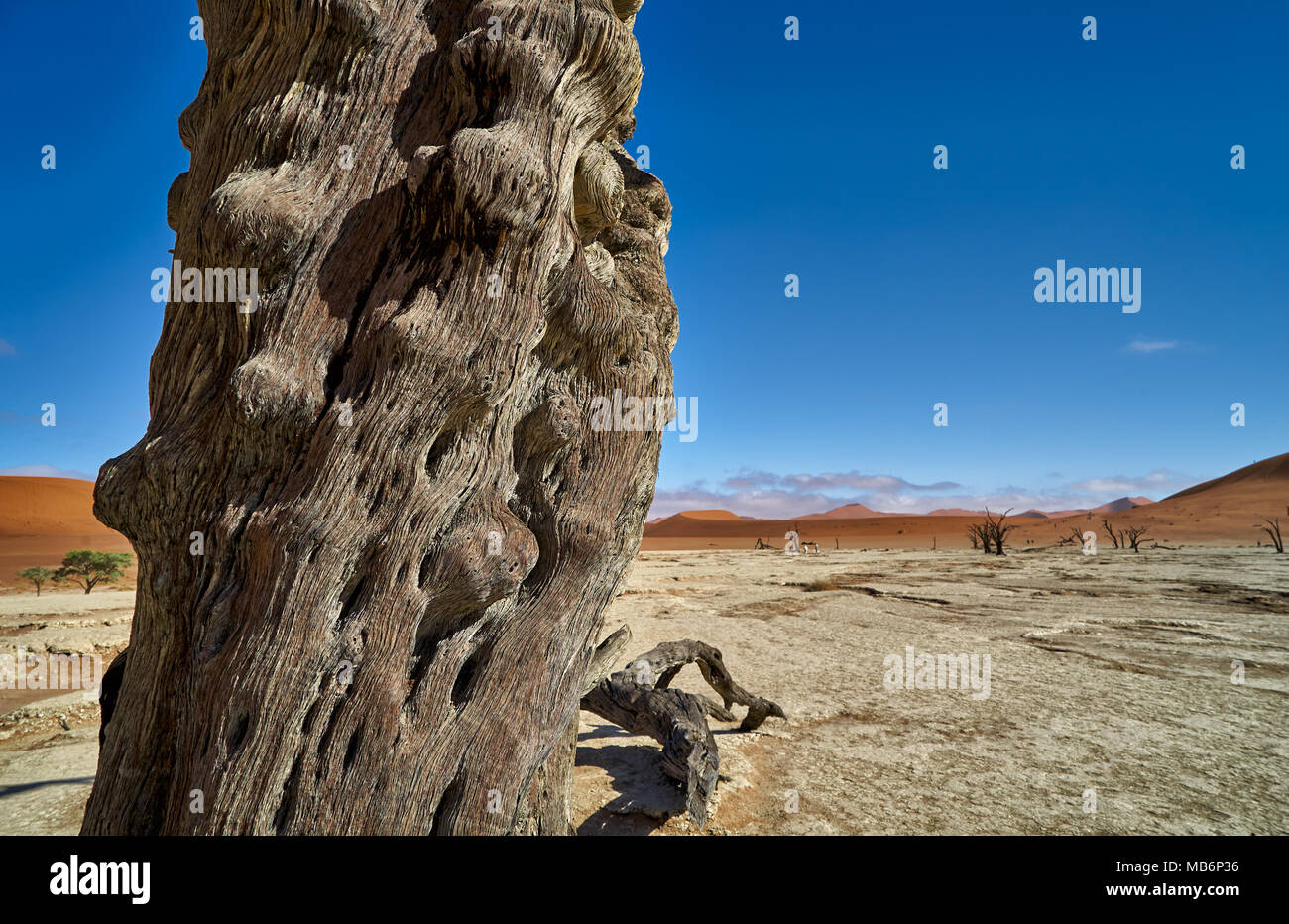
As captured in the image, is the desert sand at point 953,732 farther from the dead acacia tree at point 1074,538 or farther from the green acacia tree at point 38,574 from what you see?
the dead acacia tree at point 1074,538

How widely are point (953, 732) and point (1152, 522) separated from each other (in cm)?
4900

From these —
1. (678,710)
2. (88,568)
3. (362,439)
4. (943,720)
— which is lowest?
(88,568)

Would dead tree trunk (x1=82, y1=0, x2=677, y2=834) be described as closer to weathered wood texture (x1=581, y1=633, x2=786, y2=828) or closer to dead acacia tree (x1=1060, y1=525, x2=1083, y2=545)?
weathered wood texture (x1=581, y1=633, x2=786, y2=828)

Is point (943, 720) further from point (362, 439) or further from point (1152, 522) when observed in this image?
point (1152, 522)

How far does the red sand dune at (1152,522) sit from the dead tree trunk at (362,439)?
39.9 metres

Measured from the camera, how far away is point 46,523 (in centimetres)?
5106

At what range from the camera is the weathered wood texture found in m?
4.18

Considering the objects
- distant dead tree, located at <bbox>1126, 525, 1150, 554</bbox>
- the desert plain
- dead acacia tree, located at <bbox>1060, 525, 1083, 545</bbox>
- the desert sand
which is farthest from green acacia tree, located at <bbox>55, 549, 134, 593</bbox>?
dead acacia tree, located at <bbox>1060, 525, 1083, 545</bbox>

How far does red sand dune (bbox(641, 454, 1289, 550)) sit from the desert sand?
30375 mm

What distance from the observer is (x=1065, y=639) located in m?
9.22

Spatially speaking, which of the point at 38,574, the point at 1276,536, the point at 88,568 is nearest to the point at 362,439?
the point at 88,568

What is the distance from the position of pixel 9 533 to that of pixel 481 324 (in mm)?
62916

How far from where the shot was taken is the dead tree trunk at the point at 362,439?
2.12m
